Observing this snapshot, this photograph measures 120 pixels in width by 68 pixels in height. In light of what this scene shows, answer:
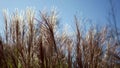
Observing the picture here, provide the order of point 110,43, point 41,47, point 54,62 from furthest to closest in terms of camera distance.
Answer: point 110,43 < point 54,62 < point 41,47

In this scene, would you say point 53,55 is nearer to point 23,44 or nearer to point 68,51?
point 68,51

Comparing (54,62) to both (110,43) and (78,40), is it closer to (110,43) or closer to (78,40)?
(78,40)

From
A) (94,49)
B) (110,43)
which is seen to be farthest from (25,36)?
(110,43)

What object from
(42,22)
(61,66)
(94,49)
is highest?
(42,22)

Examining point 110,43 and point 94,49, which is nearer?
point 94,49

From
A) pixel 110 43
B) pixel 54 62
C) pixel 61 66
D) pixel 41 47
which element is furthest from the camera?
pixel 110 43

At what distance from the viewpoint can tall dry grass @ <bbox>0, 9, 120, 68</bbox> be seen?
2984mm

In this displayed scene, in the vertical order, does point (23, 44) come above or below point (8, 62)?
above

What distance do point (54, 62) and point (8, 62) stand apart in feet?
1.93

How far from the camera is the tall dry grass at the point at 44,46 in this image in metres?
2.98

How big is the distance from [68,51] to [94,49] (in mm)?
315

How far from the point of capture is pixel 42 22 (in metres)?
3.03

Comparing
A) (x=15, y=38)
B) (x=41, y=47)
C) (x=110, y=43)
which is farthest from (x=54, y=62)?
(x=110, y=43)

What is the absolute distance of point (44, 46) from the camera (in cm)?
301
